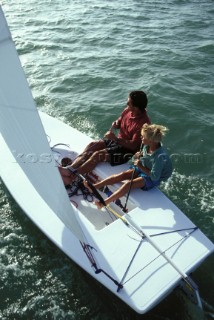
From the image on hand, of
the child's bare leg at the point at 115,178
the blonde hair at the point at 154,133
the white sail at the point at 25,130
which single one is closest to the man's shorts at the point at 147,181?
the child's bare leg at the point at 115,178

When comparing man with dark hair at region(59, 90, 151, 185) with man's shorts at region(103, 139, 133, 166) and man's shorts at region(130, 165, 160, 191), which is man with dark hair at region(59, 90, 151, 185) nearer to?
man's shorts at region(103, 139, 133, 166)

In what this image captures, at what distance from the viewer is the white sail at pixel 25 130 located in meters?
3.48

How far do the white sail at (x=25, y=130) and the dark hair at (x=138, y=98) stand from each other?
2094mm

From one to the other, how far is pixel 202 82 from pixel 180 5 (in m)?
7.16

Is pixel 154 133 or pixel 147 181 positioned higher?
pixel 154 133

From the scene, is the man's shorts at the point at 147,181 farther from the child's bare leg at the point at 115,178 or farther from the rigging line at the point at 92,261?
the rigging line at the point at 92,261

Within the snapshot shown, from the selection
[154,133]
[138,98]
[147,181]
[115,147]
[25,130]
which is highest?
[25,130]

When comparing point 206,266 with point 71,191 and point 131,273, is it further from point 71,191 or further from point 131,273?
point 71,191

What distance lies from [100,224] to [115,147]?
1359 millimetres

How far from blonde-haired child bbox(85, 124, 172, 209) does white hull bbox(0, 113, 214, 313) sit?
0.70 feet

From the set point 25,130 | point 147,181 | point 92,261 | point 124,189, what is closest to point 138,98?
point 147,181

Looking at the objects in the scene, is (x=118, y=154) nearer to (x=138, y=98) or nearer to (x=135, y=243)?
(x=138, y=98)

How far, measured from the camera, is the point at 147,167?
515 cm

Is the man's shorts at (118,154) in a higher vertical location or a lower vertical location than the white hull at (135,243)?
higher
